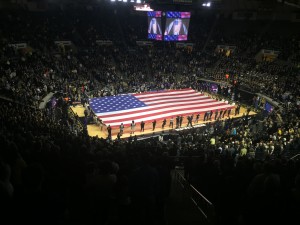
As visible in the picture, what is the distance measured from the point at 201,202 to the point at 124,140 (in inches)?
486

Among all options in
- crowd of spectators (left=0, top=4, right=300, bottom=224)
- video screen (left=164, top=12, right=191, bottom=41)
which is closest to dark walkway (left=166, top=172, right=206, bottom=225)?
crowd of spectators (left=0, top=4, right=300, bottom=224)

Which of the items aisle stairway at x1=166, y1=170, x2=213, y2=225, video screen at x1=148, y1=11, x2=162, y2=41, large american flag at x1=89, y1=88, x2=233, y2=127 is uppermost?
video screen at x1=148, y1=11, x2=162, y2=41

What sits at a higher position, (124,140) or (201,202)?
(201,202)

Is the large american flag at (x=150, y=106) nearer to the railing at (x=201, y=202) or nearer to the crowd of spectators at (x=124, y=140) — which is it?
the crowd of spectators at (x=124, y=140)

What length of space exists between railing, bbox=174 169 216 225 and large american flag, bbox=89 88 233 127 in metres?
13.3

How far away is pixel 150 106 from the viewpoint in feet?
81.5

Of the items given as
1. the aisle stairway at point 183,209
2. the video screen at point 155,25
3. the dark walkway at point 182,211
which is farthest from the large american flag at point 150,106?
the dark walkway at point 182,211

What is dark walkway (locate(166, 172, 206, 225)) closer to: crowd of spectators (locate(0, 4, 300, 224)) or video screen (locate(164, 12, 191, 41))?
crowd of spectators (locate(0, 4, 300, 224))

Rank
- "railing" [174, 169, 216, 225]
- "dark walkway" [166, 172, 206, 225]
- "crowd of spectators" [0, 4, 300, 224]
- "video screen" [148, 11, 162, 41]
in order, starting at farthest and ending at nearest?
"video screen" [148, 11, 162, 41] → "dark walkway" [166, 172, 206, 225] → "railing" [174, 169, 216, 225] → "crowd of spectators" [0, 4, 300, 224]

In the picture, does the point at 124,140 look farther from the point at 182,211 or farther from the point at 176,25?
the point at 176,25

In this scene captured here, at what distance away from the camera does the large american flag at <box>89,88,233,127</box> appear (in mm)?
21875

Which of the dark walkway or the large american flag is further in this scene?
Result: the large american flag

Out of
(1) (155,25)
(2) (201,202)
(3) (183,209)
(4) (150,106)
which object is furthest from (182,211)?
(1) (155,25)

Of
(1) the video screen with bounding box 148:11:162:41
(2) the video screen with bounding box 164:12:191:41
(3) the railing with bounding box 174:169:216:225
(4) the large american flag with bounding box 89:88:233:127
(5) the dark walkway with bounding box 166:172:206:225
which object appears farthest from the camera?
(1) the video screen with bounding box 148:11:162:41
